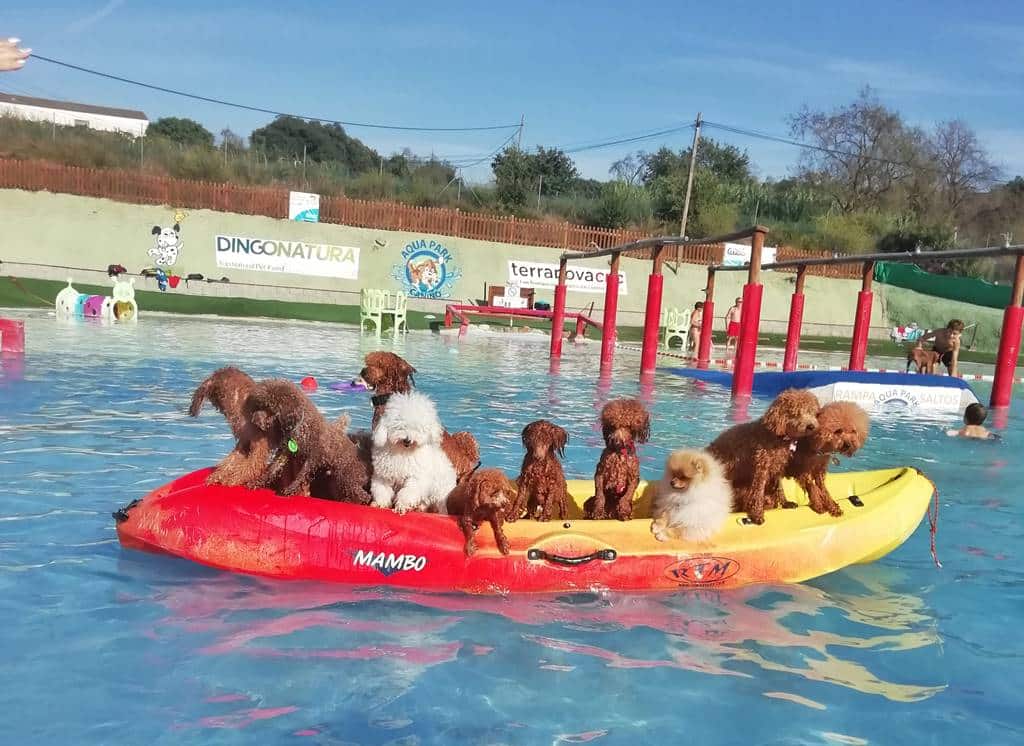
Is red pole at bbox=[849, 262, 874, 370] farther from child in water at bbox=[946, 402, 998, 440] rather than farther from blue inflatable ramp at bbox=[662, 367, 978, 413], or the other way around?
child in water at bbox=[946, 402, 998, 440]

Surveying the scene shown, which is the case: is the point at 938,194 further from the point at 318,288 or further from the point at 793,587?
the point at 793,587

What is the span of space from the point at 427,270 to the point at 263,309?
7.45 m

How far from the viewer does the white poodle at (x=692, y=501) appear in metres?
4.94

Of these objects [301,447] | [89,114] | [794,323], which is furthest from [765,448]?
[89,114]

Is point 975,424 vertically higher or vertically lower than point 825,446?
lower

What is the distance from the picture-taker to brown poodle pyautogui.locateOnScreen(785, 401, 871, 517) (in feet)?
16.4

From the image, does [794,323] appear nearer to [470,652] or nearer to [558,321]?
[558,321]

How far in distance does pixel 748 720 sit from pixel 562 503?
176 centimetres

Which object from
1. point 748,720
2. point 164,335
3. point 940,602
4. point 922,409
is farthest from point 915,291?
point 748,720

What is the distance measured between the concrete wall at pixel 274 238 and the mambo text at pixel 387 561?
874 inches

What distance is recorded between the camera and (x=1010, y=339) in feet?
39.1

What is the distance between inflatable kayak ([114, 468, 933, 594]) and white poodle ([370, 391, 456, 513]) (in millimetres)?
158

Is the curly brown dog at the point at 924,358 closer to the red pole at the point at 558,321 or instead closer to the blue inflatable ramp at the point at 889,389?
the blue inflatable ramp at the point at 889,389

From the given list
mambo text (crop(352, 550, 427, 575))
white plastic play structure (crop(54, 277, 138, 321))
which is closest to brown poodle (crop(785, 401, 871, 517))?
mambo text (crop(352, 550, 427, 575))
